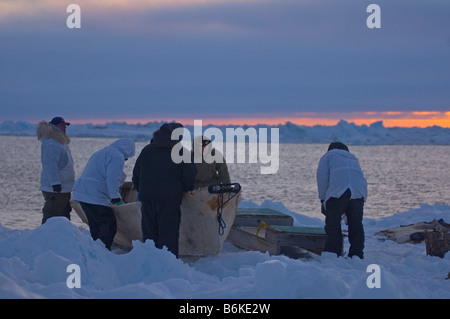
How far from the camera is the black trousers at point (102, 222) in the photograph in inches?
311

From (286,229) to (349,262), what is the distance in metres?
1.13

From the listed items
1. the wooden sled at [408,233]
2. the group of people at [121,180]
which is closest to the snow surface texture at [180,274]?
the group of people at [121,180]

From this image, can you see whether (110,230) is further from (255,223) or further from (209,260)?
(255,223)

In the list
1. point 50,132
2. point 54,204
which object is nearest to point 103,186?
point 54,204

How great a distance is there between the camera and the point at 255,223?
9.88 metres

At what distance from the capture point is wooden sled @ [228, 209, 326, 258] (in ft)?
27.8

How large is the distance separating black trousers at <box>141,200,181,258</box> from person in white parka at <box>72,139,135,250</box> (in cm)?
55

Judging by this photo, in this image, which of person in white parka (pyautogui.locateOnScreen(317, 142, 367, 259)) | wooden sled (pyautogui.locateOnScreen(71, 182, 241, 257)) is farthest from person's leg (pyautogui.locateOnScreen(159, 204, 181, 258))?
person in white parka (pyautogui.locateOnScreen(317, 142, 367, 259))

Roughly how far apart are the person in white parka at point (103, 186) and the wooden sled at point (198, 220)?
0.75 ft

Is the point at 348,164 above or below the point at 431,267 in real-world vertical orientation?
above

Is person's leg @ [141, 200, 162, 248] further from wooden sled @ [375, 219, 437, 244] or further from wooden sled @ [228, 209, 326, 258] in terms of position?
wooden sled @ [375, 219, 437, 244]
